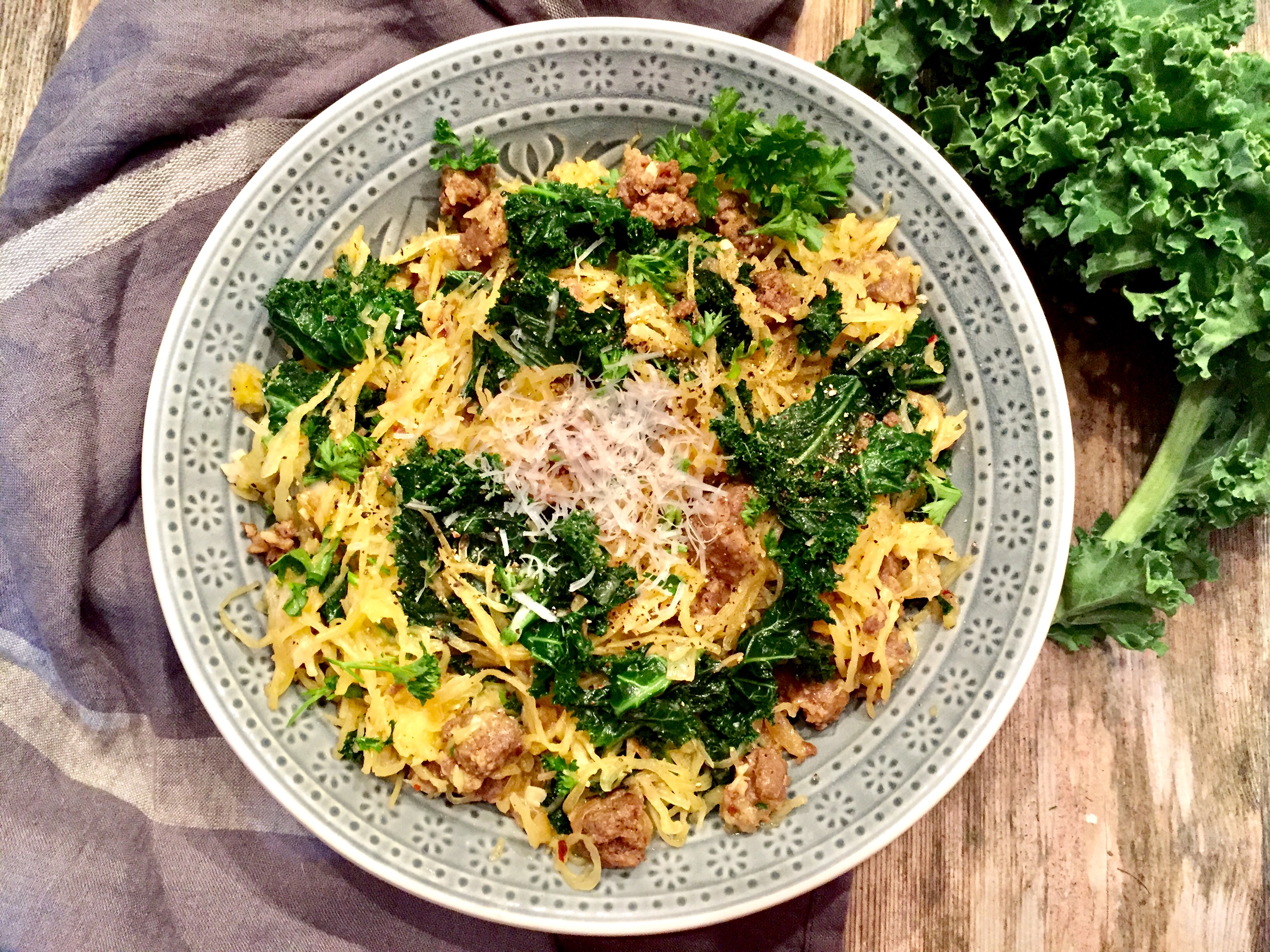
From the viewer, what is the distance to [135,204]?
4.07 meters

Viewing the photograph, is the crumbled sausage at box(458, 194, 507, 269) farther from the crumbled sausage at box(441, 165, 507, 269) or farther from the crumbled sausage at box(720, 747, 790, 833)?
the crumbled sausage at box(720, 747, 790, 833)

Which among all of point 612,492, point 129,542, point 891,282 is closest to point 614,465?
point 612,492

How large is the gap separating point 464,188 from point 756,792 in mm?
2867

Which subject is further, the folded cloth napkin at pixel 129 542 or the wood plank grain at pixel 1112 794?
the wood plank grain at pixel 1112 794

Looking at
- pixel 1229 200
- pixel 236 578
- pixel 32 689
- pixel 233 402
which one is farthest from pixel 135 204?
pixel 1229 200

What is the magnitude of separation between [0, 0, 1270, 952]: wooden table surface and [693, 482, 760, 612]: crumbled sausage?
5.81 ft

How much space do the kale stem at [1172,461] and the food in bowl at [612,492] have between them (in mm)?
1080

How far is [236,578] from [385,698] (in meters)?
0.83

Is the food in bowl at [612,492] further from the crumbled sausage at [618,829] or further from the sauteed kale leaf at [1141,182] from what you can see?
the sauteed kale leaf at [1141,182]

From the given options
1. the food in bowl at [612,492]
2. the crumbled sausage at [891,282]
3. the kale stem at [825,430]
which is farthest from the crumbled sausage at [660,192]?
the kale stem at [825,430]

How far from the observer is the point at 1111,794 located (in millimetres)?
4332

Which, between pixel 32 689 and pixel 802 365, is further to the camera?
pixel 32 689

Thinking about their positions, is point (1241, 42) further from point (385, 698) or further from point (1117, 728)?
point (385, 698)

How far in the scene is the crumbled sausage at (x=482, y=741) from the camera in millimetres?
3416
